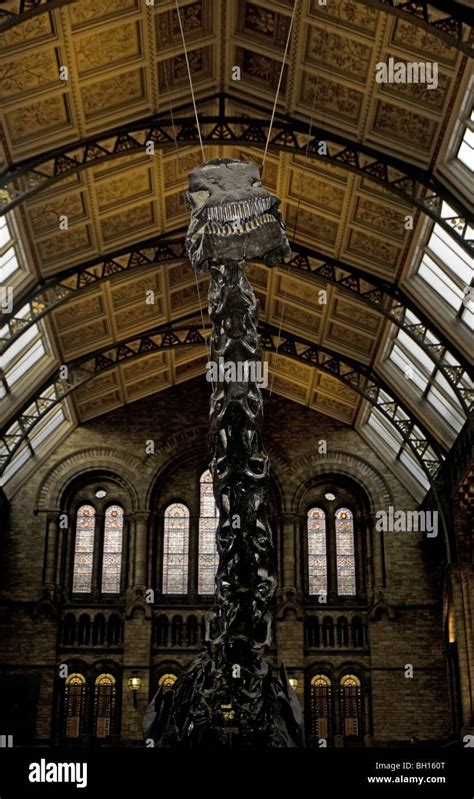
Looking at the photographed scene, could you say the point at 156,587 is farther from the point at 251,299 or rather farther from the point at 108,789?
the point at 108,789

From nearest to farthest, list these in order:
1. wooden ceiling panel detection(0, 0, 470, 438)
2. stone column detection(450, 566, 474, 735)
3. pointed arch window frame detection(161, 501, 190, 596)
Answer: wooden ceiling panel detection(0, 0, 470, 438)
stone column detection(450, 566, 474, 735)
pointed arch window frame detection(161, 501, 190, 596)

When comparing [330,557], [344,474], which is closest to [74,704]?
[330,557]

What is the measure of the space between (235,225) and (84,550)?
75.3 feet

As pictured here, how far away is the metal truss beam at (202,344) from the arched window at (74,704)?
20.9 feet

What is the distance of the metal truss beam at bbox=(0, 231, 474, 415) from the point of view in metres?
24.2

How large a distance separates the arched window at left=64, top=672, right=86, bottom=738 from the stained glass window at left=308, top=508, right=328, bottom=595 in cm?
701

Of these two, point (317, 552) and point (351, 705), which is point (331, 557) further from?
point (351, 705)

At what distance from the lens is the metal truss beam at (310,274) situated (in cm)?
2423

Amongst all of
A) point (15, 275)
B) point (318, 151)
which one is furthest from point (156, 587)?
point (318, 151)

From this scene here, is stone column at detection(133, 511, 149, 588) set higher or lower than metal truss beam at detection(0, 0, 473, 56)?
lower

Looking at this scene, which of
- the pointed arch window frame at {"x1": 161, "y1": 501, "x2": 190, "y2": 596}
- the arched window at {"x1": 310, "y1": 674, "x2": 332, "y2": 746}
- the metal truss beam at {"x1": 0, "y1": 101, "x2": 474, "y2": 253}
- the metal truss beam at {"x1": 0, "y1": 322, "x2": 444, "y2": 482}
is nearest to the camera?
the metal truss beam at {"x1": 0, "y1": 101, "x2": 474, "y2": 253}

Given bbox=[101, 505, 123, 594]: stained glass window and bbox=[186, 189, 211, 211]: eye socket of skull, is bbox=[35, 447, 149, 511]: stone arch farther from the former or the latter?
bbox=[186, 189, 211, 211]: eye socket of skull

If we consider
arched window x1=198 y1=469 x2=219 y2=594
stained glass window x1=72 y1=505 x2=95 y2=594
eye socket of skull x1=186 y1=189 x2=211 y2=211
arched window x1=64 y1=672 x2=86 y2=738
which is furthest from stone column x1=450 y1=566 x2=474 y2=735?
eye socket of skull x1=186 y1=189 x2=211 y2=211

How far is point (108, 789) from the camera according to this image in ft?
24.1
